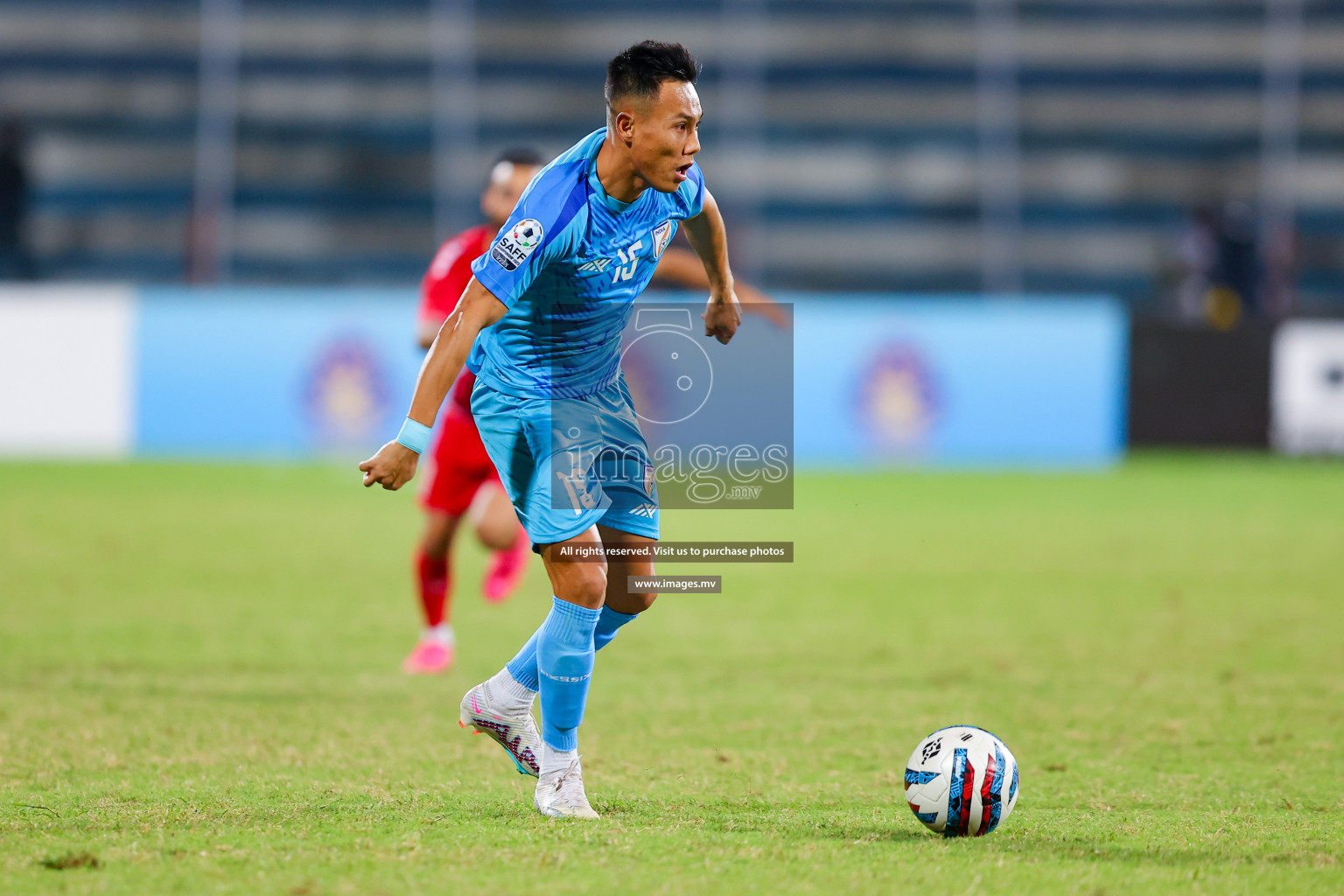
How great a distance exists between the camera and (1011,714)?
19.0ft

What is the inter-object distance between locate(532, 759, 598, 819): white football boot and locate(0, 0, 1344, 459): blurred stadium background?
48.3 feet

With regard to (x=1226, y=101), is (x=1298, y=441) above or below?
below

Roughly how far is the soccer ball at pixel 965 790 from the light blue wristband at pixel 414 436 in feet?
5.11

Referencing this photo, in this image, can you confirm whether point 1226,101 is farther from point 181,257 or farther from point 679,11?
point 181,257

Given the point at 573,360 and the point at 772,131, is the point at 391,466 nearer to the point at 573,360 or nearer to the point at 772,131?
the point at 573,360

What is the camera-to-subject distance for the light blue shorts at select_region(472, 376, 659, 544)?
4.32 meters

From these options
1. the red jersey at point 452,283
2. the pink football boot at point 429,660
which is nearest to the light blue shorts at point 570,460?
the red jersey at point 452,283

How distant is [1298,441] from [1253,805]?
1309cm

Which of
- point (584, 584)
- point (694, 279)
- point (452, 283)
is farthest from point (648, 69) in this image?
point (452, 283)

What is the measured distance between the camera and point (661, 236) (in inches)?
175

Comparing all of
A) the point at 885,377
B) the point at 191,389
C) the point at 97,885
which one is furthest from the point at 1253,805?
the point at 191,389

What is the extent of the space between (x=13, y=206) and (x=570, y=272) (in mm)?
15470

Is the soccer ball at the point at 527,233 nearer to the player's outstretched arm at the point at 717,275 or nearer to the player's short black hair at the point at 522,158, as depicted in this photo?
A: the player's outstretched arm at the point at 717,275

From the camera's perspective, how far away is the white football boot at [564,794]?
13.6 ft
